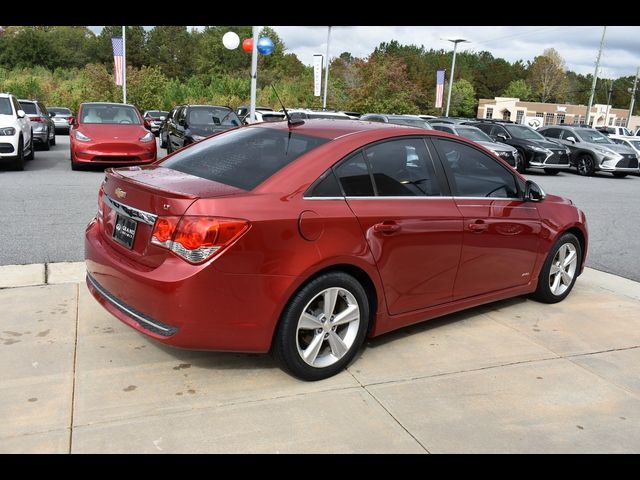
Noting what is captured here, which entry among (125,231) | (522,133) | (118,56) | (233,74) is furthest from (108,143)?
(233,74)

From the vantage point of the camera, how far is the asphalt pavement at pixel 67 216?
6.38 metres

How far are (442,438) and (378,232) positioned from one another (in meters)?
1.28

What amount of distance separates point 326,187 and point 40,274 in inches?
128

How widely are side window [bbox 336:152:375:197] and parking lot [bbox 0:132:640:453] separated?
1158 millimetres

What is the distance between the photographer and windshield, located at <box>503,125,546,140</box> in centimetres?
2006

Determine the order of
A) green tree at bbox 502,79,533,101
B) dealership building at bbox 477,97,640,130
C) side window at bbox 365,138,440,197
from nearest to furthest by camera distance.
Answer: side window at bbox 365,138,440,197, dealership building at bbox 477,97,640,130, green tree at bbox 502,79,533,101

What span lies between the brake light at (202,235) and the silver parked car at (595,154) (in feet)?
62.5

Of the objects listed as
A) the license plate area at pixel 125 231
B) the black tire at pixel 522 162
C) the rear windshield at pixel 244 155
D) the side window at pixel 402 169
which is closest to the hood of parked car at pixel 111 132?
the rear windshield at pixel 244 155

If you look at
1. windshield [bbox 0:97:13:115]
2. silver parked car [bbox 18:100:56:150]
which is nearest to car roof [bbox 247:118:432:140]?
windshield [bbox 0:97:13:115]

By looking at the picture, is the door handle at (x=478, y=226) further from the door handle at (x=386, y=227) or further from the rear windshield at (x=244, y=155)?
the rear windshield at (x=244, y=155)

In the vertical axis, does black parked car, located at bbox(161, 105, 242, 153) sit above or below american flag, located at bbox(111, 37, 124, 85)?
below

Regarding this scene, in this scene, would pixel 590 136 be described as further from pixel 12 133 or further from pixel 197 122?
pixel 12 133

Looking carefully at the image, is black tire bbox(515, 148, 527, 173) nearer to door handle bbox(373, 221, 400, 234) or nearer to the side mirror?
the side mirror
